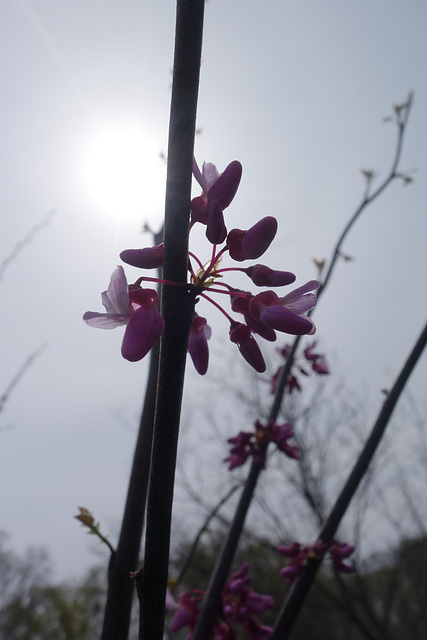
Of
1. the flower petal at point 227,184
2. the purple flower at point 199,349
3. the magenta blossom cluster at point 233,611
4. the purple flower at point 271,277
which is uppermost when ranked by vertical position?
the flower petal at point 227,184

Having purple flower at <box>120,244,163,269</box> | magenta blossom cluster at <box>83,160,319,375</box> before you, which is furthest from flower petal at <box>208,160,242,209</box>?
purple flower at <box>120,244,163,269</box>

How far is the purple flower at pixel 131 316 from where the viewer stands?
95 centimetres

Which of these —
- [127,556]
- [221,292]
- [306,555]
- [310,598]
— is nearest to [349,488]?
[306,555]

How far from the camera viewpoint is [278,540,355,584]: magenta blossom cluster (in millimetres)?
2164

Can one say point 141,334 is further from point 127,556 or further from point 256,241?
point 127,556

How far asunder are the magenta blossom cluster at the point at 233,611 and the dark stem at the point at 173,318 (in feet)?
5.29

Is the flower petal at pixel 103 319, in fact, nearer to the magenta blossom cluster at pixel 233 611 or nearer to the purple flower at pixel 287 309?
the purple flower at pixel 287 309

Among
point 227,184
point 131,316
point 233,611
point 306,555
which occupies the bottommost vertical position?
point 233,611

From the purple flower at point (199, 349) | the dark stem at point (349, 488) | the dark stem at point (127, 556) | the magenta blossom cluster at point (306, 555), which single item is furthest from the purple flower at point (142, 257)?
the magenta blossom cluster at point (306, 555)

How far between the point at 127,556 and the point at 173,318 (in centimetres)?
109

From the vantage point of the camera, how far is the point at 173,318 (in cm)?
86

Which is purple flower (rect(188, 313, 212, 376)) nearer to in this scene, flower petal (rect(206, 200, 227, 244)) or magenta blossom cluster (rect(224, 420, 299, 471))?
flower petal (rect(206, 200, 227, 244))

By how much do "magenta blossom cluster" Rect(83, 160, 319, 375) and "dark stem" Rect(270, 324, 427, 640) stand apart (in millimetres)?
1194

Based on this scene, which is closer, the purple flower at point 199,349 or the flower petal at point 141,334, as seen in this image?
the flower petal at point 141,334
